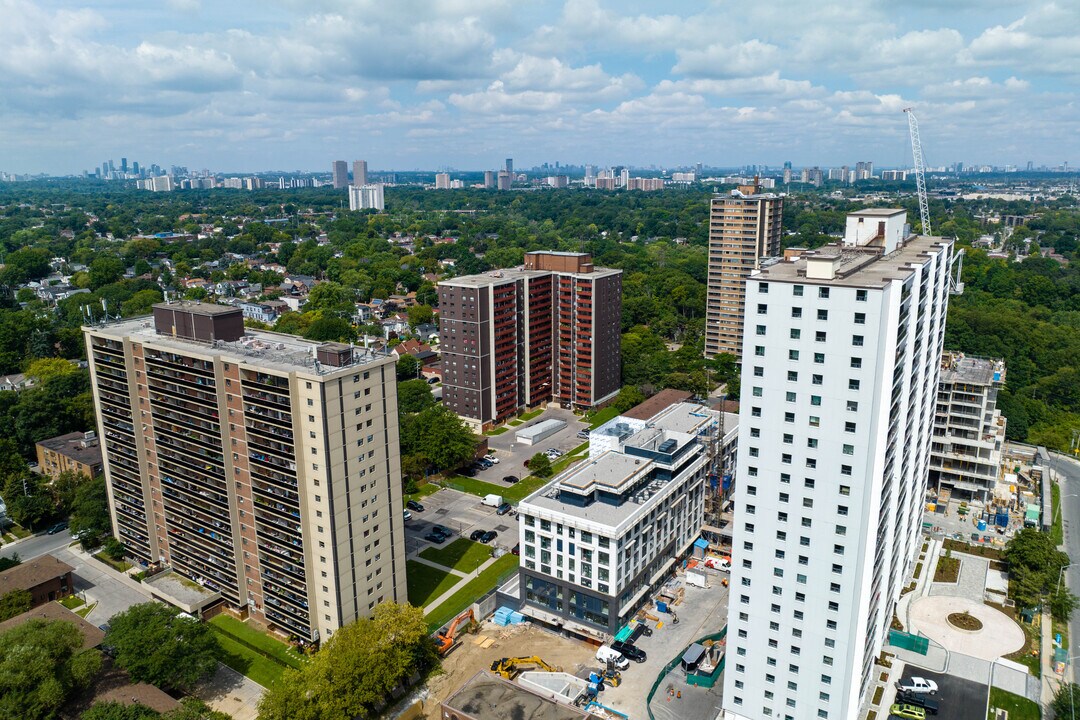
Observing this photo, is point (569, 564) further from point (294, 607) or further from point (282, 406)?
point (282, 406)

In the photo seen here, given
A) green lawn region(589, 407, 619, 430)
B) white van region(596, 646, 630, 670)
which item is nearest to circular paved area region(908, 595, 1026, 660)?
white van region(596, 646, 630, 670)

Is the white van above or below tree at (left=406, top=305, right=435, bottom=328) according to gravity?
below

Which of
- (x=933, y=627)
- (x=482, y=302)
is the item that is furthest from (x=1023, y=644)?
(x=482, y=302)

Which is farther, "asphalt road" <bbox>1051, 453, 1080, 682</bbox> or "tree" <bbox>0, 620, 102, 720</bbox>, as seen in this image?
"asphalt road" <bbox>1051, 453, 1080, 682</bbox>

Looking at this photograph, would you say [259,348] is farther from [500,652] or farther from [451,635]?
[500,652]

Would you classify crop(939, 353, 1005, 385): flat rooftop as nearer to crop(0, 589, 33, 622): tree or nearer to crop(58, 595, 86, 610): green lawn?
crop(58, 595, 86, 610): green lawn
